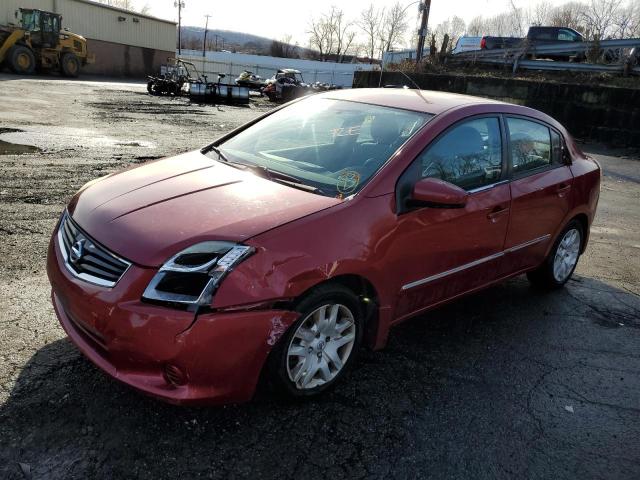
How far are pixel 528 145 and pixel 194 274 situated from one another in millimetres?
2964

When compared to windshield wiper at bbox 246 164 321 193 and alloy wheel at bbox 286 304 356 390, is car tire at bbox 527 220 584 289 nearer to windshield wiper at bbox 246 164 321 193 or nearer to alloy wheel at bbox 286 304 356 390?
alloy wheel at bbox 286 304 356 390

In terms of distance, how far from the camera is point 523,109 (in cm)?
424

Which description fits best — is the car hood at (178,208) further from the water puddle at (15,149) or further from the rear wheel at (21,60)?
the rear wheel at (21,60)

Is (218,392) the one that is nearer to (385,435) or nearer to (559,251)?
(385,435)

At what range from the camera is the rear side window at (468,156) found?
132 inches

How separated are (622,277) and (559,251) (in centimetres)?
119

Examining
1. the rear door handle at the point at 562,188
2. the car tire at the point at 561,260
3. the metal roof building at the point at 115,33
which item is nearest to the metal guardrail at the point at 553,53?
the car tire at the point at 561,260

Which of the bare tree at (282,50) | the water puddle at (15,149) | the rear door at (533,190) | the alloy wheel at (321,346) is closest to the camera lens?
the alloy wheel at (321,346)

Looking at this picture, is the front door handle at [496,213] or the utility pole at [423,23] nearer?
the front door handle at [496,213]

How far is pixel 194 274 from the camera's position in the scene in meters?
2.41

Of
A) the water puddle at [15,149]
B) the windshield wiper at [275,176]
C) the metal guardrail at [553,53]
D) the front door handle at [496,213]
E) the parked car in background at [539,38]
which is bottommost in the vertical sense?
the water puddle at [15,149]

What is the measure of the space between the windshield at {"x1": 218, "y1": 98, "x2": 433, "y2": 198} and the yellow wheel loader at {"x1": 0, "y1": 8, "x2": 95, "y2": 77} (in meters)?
32.5

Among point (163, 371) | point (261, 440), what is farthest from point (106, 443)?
point (261, 440)

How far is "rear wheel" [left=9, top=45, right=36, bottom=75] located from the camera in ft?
98.7
